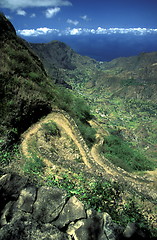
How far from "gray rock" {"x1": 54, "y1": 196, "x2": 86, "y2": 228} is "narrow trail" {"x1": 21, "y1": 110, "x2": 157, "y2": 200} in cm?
567

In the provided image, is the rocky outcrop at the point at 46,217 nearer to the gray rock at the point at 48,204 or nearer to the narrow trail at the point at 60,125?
the gray rock at the point at 48,204

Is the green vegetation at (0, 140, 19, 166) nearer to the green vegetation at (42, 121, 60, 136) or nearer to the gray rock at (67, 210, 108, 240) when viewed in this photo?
the green vegetation at (42, 121, 60, 136)

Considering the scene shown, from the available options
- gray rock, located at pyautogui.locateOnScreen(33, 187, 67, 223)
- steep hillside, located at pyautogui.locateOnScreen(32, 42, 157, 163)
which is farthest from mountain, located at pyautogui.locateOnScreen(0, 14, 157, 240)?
steep hillside, located at pyautogui.locateOnScreen(32, 42, 157, 163)

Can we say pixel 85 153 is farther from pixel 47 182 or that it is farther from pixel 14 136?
pixel 47 182

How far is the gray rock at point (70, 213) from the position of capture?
18.4 feet

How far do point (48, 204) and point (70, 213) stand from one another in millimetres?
843

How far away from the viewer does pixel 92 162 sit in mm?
15477

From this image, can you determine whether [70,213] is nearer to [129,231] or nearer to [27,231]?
[27,231]

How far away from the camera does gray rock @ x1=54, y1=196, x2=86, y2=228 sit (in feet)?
18.4

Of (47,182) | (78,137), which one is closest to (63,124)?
(78,137)

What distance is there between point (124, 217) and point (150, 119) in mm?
113039

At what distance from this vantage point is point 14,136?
13.2 m

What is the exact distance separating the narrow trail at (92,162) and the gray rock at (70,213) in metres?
5.67

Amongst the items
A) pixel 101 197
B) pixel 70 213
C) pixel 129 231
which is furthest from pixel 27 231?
pixel 101 197
